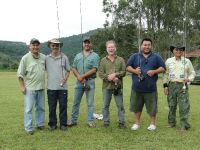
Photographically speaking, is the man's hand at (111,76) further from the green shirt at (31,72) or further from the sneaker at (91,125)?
the green shirt at (31,72)

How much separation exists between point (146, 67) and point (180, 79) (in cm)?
76

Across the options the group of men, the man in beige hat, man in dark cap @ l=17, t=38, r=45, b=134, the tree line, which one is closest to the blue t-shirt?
the group of men

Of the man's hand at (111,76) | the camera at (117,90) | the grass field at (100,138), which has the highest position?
the man's hand at (111,76)

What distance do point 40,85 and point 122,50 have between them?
4298 centimetres

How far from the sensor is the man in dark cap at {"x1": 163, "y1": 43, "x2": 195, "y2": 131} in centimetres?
902

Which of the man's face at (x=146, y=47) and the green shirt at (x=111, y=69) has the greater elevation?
the man's face at (x=146, y=47)

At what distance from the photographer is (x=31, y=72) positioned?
892 centimetres

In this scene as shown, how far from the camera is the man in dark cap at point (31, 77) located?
8.85m

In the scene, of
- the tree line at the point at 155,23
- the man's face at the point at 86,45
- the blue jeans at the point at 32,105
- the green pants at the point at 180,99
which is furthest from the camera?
the tree line at the point at 155,23

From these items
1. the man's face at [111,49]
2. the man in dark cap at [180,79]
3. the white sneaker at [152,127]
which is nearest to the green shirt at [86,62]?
the man's face at [111,49]

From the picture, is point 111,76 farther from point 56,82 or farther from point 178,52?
point 178,52

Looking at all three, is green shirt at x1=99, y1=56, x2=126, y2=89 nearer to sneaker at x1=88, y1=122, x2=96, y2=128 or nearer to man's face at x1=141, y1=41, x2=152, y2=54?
man's face at x1=141, y1=41, x2=152, y2=54

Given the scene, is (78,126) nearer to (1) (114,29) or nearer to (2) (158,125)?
(2) (158,125)

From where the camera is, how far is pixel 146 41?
8.86 metres
